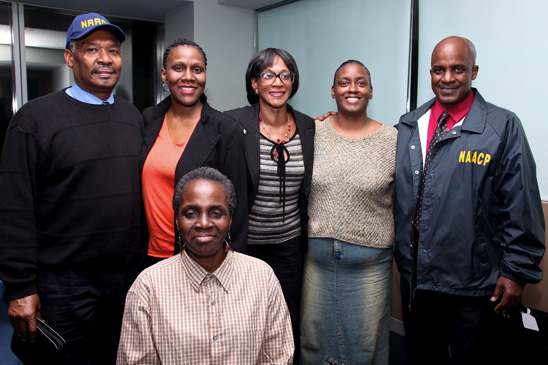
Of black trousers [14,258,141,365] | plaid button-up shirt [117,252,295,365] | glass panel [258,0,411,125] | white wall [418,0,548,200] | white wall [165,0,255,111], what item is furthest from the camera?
white wall [165,0,255,111]

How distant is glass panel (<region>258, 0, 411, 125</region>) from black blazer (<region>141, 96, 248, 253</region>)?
158 centimetres

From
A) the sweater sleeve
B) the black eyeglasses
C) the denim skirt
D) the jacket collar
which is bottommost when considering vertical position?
the denim skirt

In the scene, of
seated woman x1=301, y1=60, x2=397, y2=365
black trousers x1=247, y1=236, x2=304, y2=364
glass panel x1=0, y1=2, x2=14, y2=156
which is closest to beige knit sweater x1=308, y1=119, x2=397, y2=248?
seated woman x1=301, y1=60, x2=397, y2=365

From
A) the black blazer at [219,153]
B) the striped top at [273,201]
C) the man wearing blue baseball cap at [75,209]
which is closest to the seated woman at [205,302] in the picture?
the black blazer at [219,153]

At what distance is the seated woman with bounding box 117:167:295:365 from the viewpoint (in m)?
1.46

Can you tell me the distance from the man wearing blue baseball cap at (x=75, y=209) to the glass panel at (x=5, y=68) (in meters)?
2.59

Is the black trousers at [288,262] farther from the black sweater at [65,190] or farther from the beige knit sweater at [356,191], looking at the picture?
the black sweater at [65,190]

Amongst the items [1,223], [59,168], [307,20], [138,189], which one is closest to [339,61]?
[307,20]

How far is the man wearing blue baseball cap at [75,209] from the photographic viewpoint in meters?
1.66

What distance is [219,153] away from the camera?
1965 millimetres

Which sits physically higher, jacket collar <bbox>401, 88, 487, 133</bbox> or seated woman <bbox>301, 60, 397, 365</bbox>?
jacket collar <bbox>401, 88, 487, 133</bbox>

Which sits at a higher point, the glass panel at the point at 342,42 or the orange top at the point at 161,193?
the glass panel at the point at 342,42

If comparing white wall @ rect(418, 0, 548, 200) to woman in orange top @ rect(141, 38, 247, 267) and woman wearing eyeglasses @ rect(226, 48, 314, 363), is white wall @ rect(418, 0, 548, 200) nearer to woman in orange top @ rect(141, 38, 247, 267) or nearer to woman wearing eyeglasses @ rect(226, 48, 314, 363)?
woman wearing eyeglasses @ rect(226, 48, 314, 363)

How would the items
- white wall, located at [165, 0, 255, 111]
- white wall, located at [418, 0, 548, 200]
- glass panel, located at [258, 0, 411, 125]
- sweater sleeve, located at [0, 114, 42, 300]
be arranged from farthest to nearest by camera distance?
white wall, located at [165, 0, 255, 111] < glass panel, located at [258, 0, 411, 125] < white wall, located at [418, 0, 548, 200] < sweater sleeve, located at [0, 114, 42, 300]
